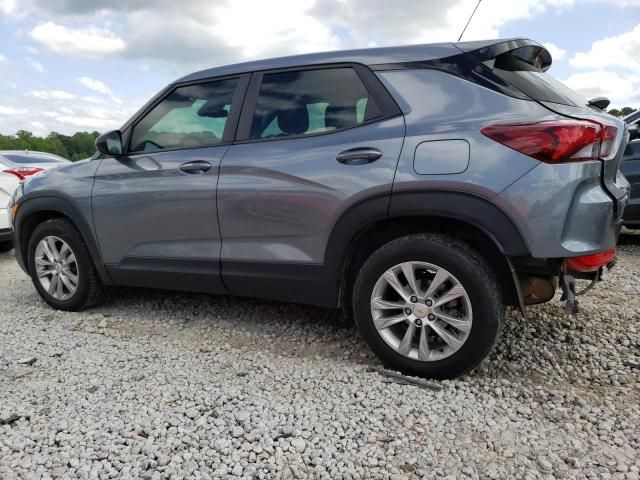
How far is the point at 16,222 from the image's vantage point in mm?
4258

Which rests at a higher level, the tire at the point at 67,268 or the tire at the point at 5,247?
the tire at the point at 67,268

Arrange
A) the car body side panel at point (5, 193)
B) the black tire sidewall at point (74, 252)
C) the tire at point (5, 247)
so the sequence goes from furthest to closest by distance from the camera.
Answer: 1. the tire at point (5, 247)
2. the car body side panel at point (5, 193)
3. the black tire sidewall at point (74, 252)

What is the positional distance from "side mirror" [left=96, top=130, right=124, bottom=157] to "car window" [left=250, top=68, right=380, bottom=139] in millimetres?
1123

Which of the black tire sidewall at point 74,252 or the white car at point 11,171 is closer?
the black tire sidewall at point 74,252

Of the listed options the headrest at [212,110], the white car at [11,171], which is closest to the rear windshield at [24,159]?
the white car at [11,171]

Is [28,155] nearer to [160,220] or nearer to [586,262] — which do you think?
[160,220]

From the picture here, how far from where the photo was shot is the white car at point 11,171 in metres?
6.16

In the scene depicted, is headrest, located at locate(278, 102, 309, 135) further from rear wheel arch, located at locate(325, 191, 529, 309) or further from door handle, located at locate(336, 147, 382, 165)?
rear wheel arch, located at locate(325, 191, 529, 309)

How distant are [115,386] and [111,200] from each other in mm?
1463

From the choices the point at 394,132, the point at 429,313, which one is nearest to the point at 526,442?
the point at 429,313

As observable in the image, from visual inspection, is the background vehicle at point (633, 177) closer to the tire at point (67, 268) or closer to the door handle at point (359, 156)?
the door handle at point (359, 156)

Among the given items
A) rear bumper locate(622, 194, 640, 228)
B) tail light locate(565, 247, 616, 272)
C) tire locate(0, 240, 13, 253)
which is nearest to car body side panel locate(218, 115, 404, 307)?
tail light locate(565, 247, 616, 272)

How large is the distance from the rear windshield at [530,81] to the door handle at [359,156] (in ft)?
2.42

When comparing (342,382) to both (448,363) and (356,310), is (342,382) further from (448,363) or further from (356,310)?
(448,363)
